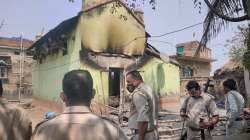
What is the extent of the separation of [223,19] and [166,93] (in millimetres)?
15953

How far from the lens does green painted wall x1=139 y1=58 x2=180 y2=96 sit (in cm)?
2092

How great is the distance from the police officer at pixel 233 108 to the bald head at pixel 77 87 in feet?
13.8

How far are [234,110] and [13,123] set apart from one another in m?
4.00

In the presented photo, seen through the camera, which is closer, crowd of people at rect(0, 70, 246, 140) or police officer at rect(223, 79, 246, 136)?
crowd of people at rect(0, 70, 246, 140)

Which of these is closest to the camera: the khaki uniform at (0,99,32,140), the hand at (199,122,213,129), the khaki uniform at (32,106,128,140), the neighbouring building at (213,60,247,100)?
the khaki uniform at (32,106,128,140)

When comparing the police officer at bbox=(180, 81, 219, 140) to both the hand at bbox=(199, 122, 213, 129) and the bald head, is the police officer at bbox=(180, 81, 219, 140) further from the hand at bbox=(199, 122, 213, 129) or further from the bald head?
the bald head

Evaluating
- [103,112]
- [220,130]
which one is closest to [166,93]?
[103,112]

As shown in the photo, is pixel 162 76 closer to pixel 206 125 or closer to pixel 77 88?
pixel 206 125

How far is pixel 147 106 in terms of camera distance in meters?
4.78

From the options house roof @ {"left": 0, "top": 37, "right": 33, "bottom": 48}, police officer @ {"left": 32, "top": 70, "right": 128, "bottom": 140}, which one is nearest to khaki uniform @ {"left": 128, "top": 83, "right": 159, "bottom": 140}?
police officer @ {"left": 32, "top": 70, "right": 128, "bottom": 140}

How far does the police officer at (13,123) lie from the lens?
3.13 meters

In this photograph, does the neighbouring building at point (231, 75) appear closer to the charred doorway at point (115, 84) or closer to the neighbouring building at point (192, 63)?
the charred doorway at point (115, 84)

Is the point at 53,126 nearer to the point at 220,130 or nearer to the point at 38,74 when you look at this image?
the point at 220,130

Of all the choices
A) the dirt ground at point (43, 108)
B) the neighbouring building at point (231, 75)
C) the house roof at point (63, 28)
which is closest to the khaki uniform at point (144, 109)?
the house roof at point (63, 28)
